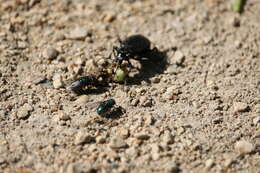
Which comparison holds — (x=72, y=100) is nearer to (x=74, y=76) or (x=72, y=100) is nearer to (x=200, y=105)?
(x=74, y=76)

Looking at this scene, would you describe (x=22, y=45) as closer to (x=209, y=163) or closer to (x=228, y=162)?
(x=209, y=163)

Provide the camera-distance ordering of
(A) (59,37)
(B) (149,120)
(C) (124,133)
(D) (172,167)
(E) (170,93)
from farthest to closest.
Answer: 1. (A) (59,37)
2. (E) (170,93)
3. (B) (149,120)
4. (C) (124,133)
5. (D) (172,167)

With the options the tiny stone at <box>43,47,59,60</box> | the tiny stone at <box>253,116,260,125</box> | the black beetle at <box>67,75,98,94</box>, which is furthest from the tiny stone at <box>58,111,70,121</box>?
the tiny stone at <box>253,116,260,125</box>

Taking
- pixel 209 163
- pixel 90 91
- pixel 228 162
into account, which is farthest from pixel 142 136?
pixel 90 91

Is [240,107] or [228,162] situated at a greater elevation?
[240,107]

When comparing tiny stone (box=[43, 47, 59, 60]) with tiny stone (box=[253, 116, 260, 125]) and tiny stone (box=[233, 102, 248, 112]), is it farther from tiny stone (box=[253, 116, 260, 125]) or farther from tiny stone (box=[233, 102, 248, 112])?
tiny stone (box=[253, 116, 260, 125])

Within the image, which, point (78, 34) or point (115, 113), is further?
point (78, 34)
